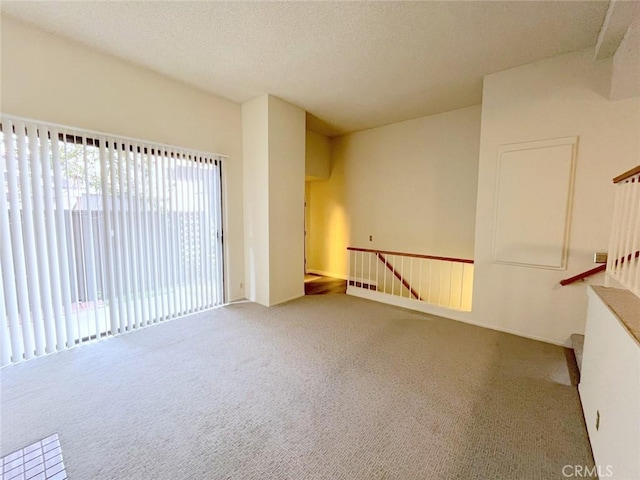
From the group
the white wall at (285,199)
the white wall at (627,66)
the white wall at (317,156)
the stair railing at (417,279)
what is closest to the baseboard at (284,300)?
the white wall at (285,199)

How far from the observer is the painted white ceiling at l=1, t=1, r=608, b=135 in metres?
2.23

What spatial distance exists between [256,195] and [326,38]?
2.23 metres

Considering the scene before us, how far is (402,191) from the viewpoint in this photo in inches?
203

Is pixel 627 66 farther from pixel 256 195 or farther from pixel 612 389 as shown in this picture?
pixel 256 195

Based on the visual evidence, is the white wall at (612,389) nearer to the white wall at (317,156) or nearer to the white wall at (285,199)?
the white wall at (285,199)

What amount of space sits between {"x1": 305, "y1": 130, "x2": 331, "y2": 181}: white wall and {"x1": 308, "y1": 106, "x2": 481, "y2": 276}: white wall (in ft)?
0.56

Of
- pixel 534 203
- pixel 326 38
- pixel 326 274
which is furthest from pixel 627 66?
pixel 326 274

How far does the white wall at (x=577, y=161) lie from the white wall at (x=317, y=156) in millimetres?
3224

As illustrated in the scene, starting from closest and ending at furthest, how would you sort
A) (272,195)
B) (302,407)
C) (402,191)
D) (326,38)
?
(302,407) < (326,38) < (272,195) < (402,191)

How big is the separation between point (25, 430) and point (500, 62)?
17.0 feet

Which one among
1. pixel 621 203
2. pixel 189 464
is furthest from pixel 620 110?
pixel 189 464

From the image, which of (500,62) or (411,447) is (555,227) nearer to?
(500,62)

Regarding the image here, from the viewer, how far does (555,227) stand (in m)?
2.93

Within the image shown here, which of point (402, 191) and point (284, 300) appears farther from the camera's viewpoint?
point (402, 191)
